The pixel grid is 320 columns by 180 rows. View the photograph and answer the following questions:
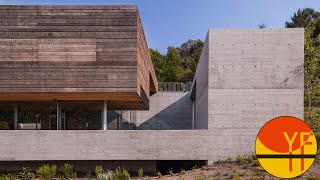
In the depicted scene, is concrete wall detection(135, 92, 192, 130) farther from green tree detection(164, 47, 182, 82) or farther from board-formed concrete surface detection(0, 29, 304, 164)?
green tree detection(164, 47, 182, 82)

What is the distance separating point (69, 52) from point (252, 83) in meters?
8.69

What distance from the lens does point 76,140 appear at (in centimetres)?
1587

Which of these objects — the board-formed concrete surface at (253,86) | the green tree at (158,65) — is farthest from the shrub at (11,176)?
the green tree at (158,65)

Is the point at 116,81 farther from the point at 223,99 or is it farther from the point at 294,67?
the point at 294,67

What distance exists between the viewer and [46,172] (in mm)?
15109

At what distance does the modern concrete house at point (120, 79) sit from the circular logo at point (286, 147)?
13.3 metres

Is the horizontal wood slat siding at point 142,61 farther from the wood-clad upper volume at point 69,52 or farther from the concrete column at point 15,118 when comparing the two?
the concrete column at point 15,118

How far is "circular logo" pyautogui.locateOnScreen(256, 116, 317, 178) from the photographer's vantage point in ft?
8.71

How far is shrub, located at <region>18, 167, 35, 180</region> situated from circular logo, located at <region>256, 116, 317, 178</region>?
14.9 m

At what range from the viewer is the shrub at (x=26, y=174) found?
15.7 metres

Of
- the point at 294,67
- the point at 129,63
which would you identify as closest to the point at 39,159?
the point at 129,63

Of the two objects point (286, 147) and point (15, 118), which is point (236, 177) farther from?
point (15, 118)

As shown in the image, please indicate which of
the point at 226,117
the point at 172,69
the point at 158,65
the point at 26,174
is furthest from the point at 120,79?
the point at 158,65

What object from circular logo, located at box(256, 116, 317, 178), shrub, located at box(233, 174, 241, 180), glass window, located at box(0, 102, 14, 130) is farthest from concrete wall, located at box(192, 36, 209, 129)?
circular logo, located at box(256, 116, 317, 178)
